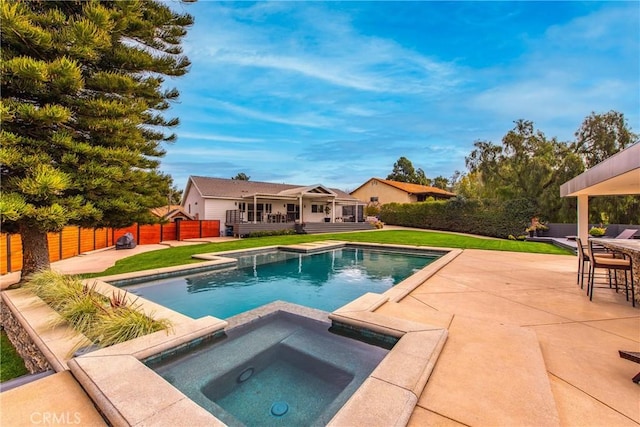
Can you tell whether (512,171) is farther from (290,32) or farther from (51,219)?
(51,219)

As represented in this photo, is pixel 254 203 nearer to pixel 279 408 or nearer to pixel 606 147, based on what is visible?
pixel 279 408

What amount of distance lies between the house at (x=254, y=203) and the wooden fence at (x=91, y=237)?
1.71m

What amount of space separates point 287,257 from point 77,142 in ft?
25.6

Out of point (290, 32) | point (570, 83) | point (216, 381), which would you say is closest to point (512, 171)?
point (570, 83)

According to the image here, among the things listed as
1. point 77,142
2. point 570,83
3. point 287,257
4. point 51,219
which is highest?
point 570,83

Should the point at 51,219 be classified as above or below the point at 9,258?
above

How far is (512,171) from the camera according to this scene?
23.8m

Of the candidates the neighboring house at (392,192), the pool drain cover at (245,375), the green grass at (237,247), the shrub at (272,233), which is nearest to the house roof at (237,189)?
the shrub at (272,233)

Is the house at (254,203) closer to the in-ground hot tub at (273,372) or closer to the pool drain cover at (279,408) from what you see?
the in-ground hot tub at (273,372)

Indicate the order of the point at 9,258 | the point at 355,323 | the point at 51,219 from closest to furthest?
the point at 355,323 → the point at 51,219 → the point at 9,258

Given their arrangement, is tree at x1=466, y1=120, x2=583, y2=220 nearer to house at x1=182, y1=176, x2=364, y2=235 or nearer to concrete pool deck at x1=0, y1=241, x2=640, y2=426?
house at x1=182, y1=176, x2=364, y2=235

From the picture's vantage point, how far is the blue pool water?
622cm

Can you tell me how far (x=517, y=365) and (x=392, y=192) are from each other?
32.7m

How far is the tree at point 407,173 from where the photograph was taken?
54.1 metres
